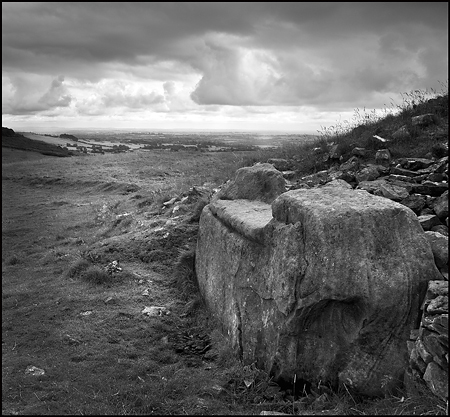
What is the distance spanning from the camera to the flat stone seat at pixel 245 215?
839cm

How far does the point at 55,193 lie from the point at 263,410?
26.5 m

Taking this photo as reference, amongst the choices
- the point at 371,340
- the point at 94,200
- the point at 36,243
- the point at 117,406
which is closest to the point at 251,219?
the point at 371,340

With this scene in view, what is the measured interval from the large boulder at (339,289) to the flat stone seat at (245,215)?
361 mm

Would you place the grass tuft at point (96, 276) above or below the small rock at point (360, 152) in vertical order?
below

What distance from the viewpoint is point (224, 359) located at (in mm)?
8180

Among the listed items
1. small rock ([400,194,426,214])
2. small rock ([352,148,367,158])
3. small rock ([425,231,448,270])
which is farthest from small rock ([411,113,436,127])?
small rock ([425,231,448,270])

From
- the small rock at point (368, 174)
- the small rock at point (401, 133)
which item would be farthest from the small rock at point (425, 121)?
the small rock at point (368, 174)

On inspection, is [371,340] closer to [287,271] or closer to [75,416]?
[287,271]

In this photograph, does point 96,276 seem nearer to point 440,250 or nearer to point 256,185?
point 256,185

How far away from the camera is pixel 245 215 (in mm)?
9500

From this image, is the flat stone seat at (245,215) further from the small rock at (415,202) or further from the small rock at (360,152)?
the small rock at (360,152)

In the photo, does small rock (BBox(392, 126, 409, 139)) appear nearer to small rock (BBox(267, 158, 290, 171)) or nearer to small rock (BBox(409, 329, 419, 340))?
small rock (BBox(267, 158, 290, 171))

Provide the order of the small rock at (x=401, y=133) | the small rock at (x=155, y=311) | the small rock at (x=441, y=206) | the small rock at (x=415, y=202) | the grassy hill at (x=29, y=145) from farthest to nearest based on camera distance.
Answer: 1. the grassy hill at (x=29, y=145)
2. the small rock at (x=401, y=133)
3. the small rock at (x=155, y=311)
4. the small rock at (x=415, y=202)
5. the small rock at (x=441, y=206)

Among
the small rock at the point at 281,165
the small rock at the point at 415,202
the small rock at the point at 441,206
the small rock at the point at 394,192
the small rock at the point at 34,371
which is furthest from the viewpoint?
the small rock at the point at 281,165
